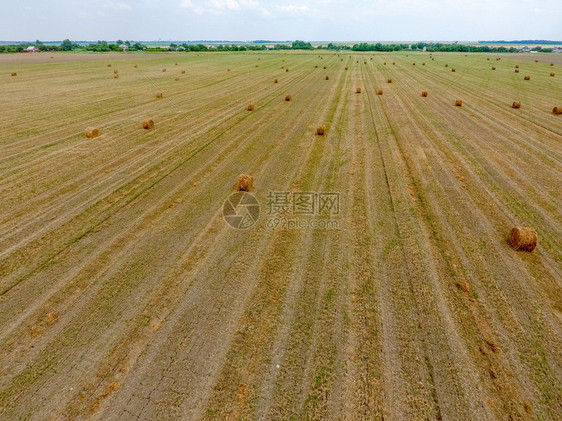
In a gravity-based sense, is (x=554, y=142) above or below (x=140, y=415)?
above

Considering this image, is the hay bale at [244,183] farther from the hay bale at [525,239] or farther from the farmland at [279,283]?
the hay bale at [525,239]

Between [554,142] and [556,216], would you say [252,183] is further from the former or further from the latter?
[554,142]

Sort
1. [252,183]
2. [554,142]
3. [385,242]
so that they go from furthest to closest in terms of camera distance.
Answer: [554,142] → [252,183] → [385,242]

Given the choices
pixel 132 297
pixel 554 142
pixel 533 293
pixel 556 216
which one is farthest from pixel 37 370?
pixel 554 142

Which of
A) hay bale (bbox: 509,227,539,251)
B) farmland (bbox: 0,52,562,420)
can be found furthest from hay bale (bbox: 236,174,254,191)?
hay bale (bbox: 509,227,539,251)

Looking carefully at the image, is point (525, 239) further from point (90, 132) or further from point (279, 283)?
point (90, 132)

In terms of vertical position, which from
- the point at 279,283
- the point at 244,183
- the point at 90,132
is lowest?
the point at 279,283

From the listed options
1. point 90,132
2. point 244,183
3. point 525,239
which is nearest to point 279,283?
point 244,183

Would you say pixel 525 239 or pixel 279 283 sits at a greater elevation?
pixel 525 239
